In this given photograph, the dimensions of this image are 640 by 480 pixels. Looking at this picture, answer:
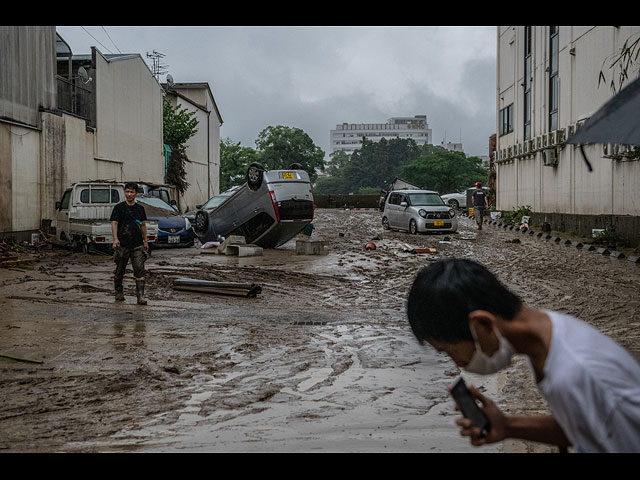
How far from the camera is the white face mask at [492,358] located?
196 centimetres

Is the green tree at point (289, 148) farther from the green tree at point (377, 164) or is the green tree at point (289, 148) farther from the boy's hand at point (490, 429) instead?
the boy's hand at point (490, 429)

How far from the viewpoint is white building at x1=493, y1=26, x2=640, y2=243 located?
66.7 feet

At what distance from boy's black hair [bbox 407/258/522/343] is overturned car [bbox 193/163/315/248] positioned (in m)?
16.6

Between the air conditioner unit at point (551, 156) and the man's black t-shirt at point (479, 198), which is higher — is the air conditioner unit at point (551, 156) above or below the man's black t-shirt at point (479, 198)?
above

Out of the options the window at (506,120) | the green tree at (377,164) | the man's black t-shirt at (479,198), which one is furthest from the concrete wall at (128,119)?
the green tree at (377,164)

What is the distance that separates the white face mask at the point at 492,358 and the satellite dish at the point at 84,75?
2775 cm

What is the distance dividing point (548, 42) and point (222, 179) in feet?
172

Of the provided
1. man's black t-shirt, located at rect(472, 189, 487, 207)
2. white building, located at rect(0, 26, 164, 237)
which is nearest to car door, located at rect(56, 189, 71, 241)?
white building, located at rect(0, 26, 164, 237)

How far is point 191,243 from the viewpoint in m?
21.8

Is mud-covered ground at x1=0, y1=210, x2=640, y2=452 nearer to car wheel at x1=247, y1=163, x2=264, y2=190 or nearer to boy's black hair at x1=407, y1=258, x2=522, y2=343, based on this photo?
boy's black hair at x1=407, y1=258, x2=522, y2=343

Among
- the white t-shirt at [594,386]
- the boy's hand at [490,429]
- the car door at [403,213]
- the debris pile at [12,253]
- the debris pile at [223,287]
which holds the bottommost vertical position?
the debris pile at [223,287]

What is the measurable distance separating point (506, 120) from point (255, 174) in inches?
924

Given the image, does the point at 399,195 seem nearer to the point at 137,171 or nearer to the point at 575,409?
the point at 137,171

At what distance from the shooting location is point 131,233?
11.1 meters
